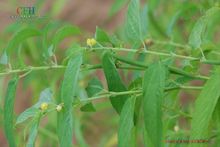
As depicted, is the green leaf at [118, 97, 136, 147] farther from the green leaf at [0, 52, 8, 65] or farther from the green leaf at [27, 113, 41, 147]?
the green leaf at [0, 52, 8, 65]

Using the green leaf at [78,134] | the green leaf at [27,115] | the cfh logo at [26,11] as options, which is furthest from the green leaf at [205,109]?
the green leaf at [78,134]

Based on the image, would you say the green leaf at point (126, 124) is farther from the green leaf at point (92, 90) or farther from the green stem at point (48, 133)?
the green stem at point (48, 133)

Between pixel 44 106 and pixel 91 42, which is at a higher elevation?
pixel 91 42

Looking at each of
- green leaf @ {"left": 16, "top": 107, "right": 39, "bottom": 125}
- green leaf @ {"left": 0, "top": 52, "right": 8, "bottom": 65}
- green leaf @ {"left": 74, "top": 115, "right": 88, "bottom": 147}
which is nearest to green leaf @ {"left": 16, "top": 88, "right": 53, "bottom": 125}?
green leaf @ {"left": 16, "top": 107, "right": 39, "bottom": 125}

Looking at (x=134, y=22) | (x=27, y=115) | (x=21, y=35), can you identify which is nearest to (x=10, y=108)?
(x=27, y=115)

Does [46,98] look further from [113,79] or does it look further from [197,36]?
[197,36]
